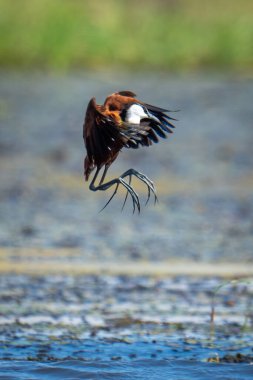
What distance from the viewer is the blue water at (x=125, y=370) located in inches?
227

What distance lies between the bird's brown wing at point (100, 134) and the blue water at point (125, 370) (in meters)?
1.30

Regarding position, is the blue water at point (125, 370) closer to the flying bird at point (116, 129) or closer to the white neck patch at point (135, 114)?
the flying bird at point (116, 129)

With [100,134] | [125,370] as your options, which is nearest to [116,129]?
[100,134]

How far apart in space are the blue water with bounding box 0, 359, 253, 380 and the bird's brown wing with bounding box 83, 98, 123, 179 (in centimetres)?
130

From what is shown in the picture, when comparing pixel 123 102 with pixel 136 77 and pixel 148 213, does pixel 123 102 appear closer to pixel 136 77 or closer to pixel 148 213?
pixel 148 213

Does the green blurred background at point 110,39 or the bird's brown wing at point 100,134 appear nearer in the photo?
the bird's brown wing at point 100,134

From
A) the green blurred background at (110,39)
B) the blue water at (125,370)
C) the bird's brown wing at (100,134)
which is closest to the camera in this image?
the bird's brown wing at (100,134)

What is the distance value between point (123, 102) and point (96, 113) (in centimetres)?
16

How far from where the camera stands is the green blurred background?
747 inches

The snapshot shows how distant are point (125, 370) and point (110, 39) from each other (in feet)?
46.7

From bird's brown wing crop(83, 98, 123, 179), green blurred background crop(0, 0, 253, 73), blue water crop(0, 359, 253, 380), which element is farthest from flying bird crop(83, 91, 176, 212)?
green blurred background crop(0, 0, 253, 73)

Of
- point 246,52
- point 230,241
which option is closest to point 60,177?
point 230,241

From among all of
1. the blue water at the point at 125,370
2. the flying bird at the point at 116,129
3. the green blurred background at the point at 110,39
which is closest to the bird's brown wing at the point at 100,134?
the flying bird at the point at 116,129

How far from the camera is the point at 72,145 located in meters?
13.2
